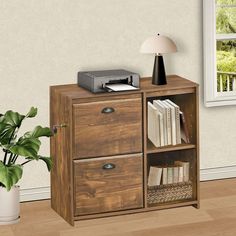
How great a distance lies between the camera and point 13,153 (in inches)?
191

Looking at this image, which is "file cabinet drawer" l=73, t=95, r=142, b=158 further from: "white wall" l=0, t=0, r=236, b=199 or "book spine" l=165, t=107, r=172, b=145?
"white wall" l=0, t=0, r=236, b=199

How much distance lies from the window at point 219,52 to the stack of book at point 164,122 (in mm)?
509

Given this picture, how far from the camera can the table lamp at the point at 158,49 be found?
521 centimetres

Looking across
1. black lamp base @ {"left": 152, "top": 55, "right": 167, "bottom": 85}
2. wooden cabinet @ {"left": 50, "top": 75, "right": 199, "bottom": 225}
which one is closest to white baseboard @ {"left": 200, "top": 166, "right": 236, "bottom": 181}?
wooden cabinet @ {"left": 50, "top": 75, "right": 199, "bottom": 225}

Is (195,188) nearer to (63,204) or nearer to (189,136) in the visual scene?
(189,136)

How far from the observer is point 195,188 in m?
5.41

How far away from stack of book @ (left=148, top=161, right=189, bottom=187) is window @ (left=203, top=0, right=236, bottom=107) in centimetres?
58

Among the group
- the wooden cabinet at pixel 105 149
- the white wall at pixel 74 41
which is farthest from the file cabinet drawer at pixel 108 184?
the white wall at pixel 74 41

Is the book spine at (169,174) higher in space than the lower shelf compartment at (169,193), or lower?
higher

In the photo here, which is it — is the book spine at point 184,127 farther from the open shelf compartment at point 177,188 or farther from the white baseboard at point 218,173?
the white baseboard at point 218,173

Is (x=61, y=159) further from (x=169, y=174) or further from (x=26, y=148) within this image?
(x=169, y=174)

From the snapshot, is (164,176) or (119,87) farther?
(164,176)

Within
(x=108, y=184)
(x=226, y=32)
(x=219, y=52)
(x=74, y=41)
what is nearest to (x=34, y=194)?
(x=108, y=184)

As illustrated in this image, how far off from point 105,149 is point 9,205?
0.69 meters
